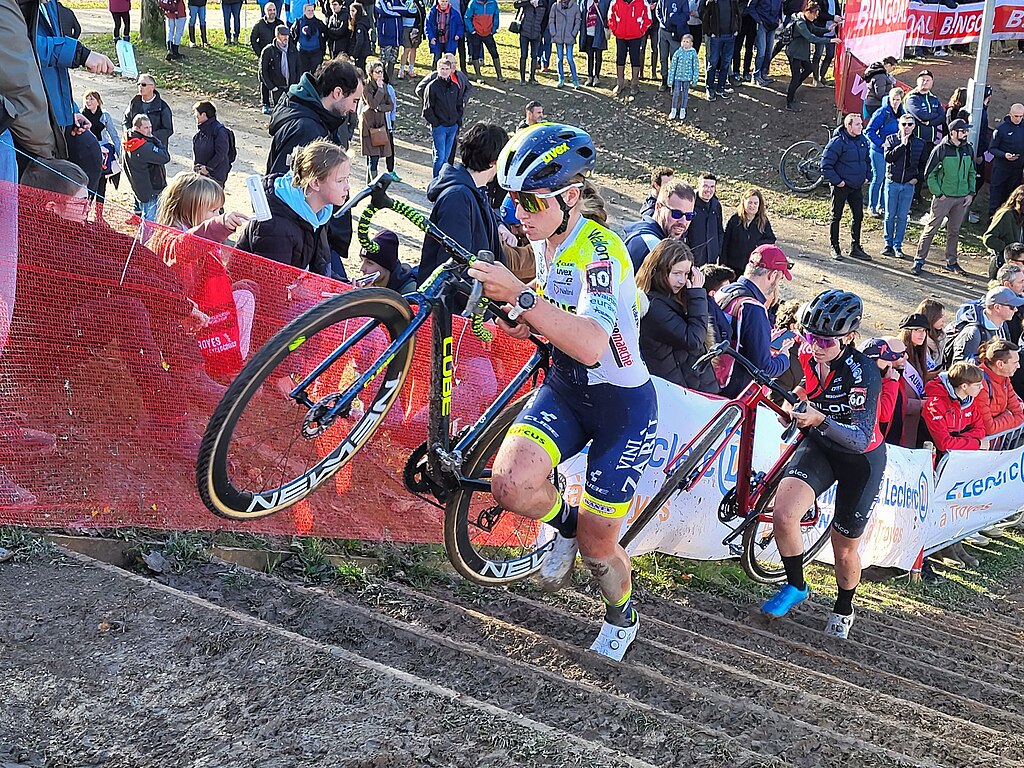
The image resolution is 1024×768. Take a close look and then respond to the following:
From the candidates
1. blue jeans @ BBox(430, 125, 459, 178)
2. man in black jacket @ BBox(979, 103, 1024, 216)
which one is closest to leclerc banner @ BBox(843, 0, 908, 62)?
man in black jacket @ BBox(979, 103, 1024, 216)

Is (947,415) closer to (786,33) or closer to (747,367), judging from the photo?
(747,367)

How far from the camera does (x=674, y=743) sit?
4.47 metres

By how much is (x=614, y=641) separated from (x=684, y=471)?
1658 millimetres

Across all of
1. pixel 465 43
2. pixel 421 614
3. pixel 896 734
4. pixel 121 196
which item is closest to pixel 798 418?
pixel 896 734

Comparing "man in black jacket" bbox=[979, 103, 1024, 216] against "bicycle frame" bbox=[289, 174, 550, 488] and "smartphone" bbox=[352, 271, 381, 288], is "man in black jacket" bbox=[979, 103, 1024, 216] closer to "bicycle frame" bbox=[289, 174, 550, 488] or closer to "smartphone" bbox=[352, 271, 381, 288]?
"smartphone" bbox=[352, 271, 381, 288]

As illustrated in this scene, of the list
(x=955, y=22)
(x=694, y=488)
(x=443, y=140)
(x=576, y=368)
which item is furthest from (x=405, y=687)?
(x=955, y=22)

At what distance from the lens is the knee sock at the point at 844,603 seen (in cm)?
748

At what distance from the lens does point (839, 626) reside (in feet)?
24.3

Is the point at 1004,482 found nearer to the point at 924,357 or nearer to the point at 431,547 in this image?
the point at 924,357

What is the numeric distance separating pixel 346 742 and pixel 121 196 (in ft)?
43.9

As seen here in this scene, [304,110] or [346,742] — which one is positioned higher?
[304,110]

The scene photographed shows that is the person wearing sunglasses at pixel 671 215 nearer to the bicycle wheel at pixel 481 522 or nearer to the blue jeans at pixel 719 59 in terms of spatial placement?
the bicycle wheel at pixel 481 522

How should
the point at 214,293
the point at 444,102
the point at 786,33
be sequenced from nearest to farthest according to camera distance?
the point at 214,293 < the point at 444,102 < the point at 786,33

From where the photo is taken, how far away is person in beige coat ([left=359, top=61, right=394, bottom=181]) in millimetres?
17281
